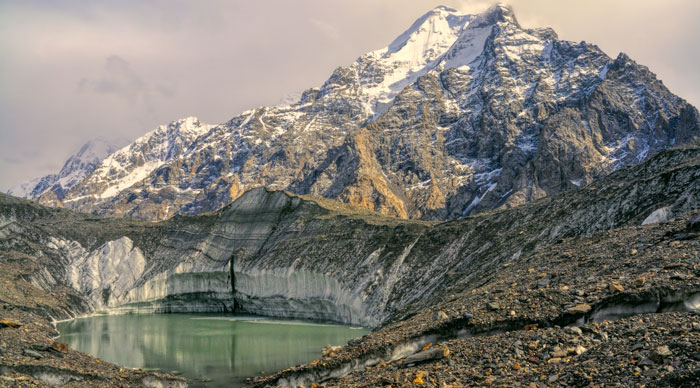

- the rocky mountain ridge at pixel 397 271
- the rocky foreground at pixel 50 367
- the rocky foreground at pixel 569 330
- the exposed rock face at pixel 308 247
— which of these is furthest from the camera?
the exposed rock face at pixel 308 247

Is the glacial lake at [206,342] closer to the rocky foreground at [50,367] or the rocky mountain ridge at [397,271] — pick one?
the rocky foreground at [50,367]

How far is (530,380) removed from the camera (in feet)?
51.5

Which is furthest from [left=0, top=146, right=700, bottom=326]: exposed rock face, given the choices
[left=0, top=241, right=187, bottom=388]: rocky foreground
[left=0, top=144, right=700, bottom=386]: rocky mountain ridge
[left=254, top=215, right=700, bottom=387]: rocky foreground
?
[left=0, top=241, right=187, bottom=388]: rocky foreground

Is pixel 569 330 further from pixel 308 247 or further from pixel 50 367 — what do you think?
pixel 308 247

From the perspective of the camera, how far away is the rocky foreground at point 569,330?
1495cm

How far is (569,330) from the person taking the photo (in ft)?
60.6

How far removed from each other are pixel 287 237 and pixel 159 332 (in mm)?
24093

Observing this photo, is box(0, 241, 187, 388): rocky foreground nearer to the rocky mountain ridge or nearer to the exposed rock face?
the rocky mountain ridge

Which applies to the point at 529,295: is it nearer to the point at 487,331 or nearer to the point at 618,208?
the point at 487,331

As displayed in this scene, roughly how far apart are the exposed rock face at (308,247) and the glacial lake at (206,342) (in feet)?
15.4

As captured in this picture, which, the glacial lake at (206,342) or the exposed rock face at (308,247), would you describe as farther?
the exposed rock face at (308,247)

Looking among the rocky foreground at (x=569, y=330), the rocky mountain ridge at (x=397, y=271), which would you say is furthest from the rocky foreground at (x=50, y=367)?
the rocky foreground at (x=569, y=330)

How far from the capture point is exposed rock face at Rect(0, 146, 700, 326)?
146ft

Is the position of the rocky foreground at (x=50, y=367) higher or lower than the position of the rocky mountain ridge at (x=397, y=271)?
lower
